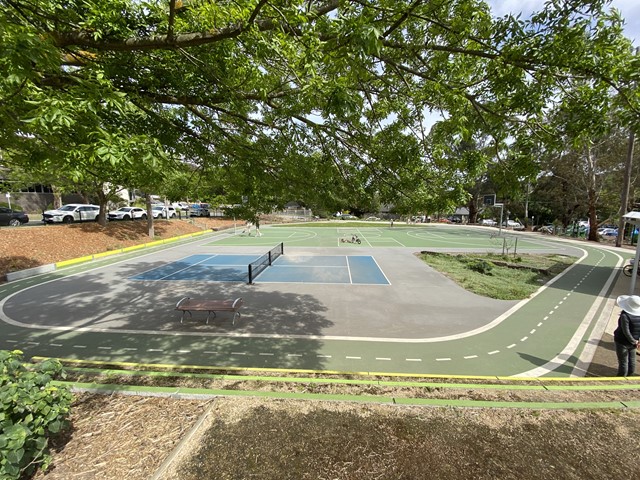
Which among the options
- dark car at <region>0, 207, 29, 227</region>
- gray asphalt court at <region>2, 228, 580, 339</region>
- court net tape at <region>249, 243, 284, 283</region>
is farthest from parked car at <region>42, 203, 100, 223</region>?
court net tape at <region>249, 243, 284, 283</region>

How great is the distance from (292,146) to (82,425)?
617 cm

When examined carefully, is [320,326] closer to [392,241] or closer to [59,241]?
[59,241]

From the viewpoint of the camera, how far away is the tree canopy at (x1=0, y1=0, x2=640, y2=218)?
11.7 ft

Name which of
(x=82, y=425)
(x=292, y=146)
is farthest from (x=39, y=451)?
(x=292, y=146)

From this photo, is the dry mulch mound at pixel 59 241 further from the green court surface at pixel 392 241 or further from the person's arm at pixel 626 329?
the person's arm at pixel 626 329

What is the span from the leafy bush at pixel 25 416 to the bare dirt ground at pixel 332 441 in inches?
11.1

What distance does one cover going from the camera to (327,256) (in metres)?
20.9

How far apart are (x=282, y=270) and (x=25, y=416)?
13.2 meters

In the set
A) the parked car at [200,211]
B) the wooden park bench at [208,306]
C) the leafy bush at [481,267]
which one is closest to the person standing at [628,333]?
the wooden park bench at [208,306]

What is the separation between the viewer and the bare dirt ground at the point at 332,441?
3174 millimetres

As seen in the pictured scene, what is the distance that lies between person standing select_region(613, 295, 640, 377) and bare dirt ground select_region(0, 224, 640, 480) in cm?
230

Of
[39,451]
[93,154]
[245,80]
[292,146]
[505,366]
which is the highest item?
[245,80]

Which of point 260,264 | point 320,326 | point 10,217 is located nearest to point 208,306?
point 320,326

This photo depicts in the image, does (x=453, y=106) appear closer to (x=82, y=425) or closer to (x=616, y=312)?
(x=82, y=425)
